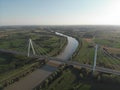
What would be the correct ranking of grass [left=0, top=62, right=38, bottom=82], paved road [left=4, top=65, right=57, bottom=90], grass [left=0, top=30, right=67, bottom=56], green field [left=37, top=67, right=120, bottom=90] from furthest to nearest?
1. grass [left=0, top=30, right=67, bottom=56]
2. grass [left=0, top=62, right=38, bottom=82]
3. paved road [left=4, top=65, right=57, bottom=90]
4. green field [left=37, top=67, right=120, bottom=90]

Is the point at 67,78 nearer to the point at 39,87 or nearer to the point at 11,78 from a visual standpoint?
the point at 39,87

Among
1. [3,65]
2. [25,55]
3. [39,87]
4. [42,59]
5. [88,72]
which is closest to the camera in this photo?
[39,87]

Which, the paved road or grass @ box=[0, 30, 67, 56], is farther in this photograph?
grass @ box=[0, 30, 67, 56]

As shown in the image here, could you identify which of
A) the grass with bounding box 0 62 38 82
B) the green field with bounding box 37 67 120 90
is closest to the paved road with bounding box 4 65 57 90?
the grass with bounding box 0 62 38 82

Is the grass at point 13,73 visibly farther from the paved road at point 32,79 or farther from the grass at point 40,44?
the grass at point 40,44

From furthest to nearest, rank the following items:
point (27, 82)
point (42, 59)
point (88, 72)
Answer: point (42, 59)
point (88, 72)
point (27, 82)

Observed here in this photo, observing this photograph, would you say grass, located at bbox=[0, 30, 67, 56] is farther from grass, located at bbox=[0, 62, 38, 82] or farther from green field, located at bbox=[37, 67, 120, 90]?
green field, located at bbox=[37, 67, 120, 90]

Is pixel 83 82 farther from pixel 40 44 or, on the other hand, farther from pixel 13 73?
pixel 40 44

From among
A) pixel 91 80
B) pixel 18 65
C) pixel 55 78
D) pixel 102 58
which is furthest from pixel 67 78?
pixel 102 58
